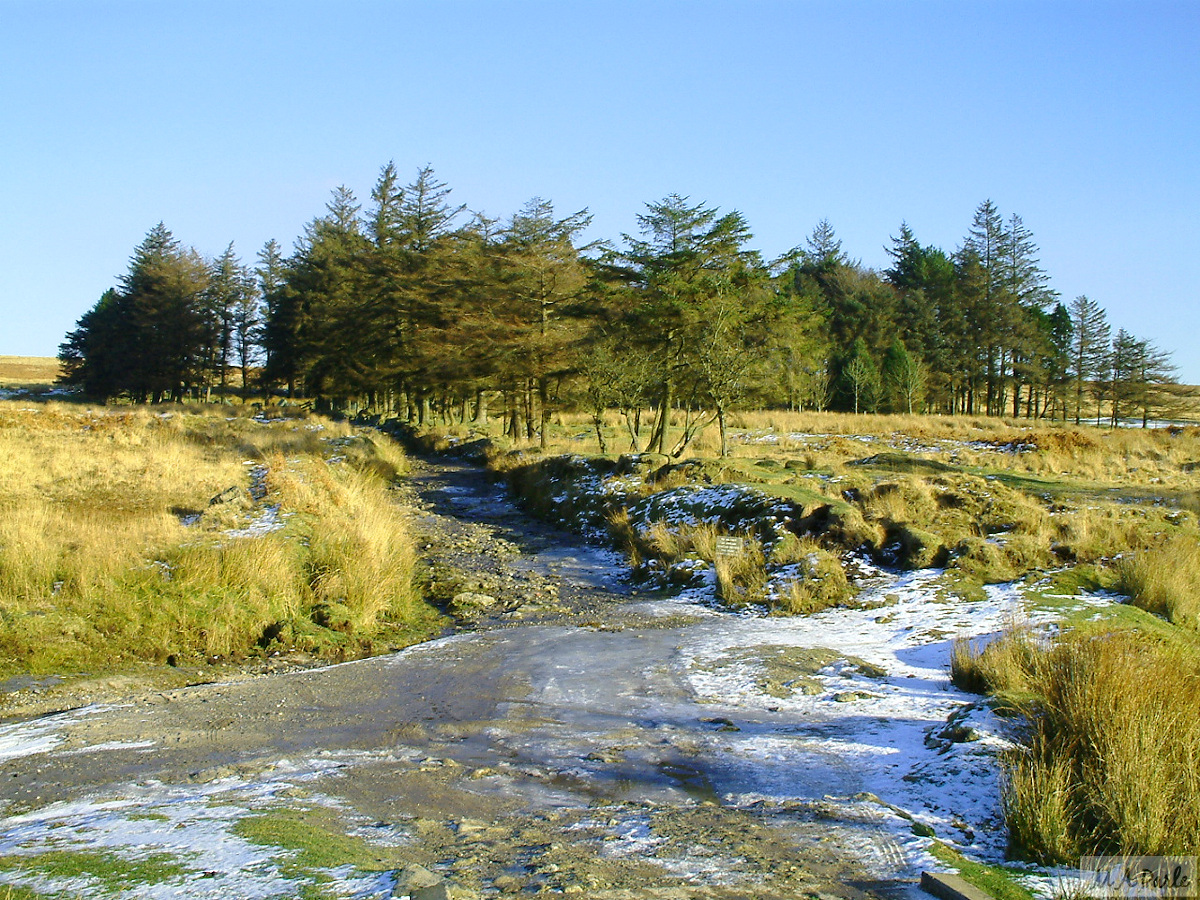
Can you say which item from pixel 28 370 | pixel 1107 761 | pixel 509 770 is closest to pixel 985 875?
pixel 1107 761

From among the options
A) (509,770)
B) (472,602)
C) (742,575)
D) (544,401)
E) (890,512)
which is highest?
(544,401)

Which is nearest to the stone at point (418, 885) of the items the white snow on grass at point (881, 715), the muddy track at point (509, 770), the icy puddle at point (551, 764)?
the icy puddle at point (551, 764)

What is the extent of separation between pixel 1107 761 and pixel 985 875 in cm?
100

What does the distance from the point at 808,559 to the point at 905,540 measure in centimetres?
150

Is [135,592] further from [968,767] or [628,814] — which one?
[968,767]

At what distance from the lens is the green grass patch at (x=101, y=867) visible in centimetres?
393

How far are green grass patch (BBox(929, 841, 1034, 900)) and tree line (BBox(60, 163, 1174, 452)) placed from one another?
1639cm

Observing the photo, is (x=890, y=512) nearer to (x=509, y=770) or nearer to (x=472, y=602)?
(x=472, y=602)

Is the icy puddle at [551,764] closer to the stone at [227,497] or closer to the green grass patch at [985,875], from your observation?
the green grass patch at [985,875]

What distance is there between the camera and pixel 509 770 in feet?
19.7

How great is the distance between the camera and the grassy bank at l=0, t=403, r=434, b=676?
31.7ft

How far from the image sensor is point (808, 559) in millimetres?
12367

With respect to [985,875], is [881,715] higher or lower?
lower

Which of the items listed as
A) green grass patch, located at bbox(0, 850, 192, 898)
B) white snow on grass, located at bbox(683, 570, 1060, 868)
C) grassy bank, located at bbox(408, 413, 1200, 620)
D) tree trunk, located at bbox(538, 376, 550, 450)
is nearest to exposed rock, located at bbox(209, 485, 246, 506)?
grassy bank, located at bbox(408, 413, 1200, 620)
